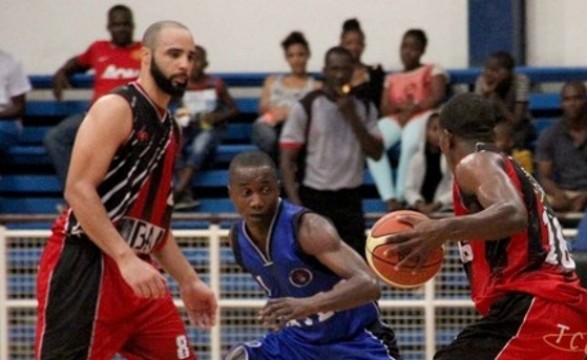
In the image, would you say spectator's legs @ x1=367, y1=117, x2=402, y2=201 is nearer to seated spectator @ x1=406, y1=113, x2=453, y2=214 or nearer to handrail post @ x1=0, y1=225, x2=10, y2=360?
seated spectator @ x1=406, y1=113, x2=453, y2=214

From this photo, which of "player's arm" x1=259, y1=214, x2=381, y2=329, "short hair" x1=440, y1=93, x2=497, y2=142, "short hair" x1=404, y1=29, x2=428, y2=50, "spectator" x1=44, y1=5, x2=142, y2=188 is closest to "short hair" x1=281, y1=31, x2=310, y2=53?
"short hair" x1=404, y1=29, x2=428, y2=50

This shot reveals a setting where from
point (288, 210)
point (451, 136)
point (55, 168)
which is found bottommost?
point (55, 168)

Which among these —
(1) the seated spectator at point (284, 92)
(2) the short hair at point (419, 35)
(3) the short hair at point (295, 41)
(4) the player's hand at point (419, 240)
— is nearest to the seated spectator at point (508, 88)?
(2) the short hair at point (419, 35)

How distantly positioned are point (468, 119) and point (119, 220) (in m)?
1.63

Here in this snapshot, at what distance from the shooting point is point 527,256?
5.80 m

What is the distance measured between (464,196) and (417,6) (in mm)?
6586

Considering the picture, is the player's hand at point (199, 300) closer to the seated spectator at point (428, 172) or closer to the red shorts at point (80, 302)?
the red shorts at point (80, 302)

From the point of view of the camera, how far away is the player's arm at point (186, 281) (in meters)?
6.94

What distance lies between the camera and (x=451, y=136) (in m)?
5.84

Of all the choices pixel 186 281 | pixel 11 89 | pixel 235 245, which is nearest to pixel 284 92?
pixel 11 89

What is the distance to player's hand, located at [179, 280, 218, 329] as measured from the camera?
22.9ft

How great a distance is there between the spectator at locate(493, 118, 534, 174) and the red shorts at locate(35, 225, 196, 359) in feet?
12.3

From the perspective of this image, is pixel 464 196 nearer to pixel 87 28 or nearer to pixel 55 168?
pixel 55 168

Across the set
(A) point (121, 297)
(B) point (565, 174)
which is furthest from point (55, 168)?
(A) point (121, 297)
